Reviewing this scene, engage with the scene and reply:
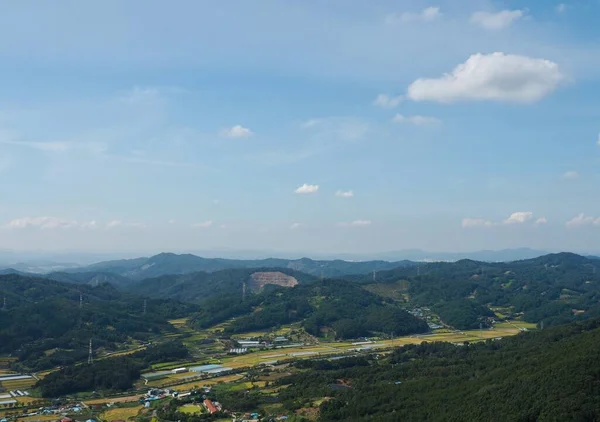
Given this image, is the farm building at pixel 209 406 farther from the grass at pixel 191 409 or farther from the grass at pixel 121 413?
the grass at pixel 121 413

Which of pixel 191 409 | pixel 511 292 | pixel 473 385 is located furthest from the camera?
pixel 511 292

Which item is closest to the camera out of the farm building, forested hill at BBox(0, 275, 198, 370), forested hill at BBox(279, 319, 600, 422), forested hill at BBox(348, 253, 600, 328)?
forested hill at BBox(279, 319, 600, 422)

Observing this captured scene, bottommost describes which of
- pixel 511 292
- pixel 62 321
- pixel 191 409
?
pixel 191 409

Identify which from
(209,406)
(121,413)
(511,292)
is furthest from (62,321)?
(511,292)

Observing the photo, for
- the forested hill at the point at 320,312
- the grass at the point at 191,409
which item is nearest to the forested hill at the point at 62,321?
the forested hill at the point at 320,312

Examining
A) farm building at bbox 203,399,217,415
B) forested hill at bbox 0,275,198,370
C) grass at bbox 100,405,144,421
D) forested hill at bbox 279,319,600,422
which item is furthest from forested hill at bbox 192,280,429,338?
grass at bbox 100,405,144,421

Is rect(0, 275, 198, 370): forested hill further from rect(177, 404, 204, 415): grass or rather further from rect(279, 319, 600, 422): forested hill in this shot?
rect(279, 319, 600, 422): forested hill

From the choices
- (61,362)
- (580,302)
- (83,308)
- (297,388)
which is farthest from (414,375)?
(580,302)

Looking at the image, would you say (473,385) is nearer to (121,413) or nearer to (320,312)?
(121,413)
